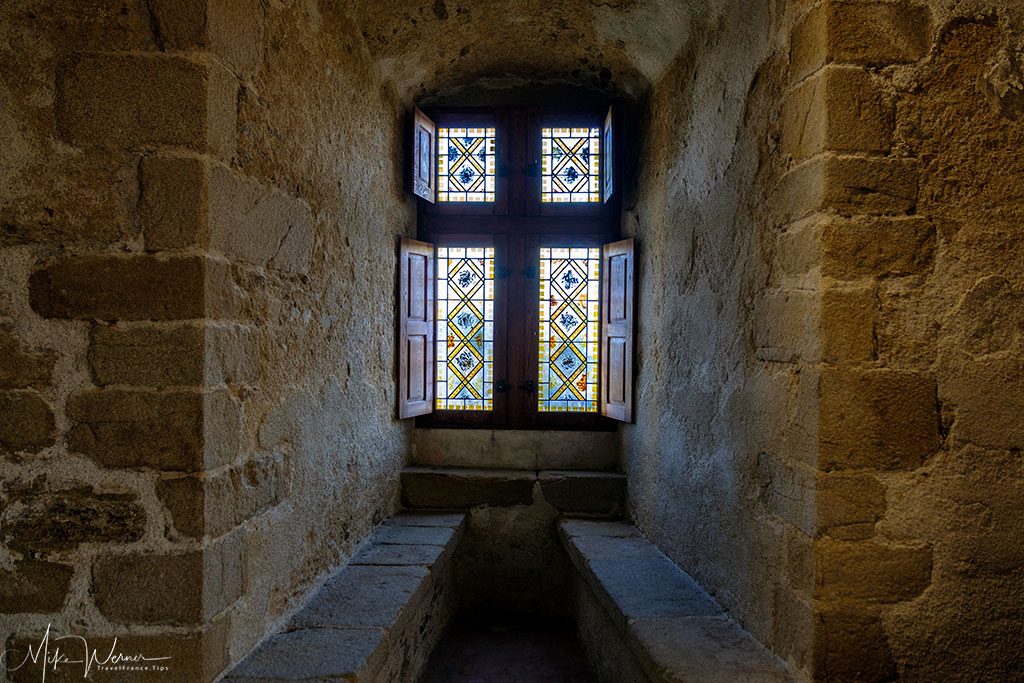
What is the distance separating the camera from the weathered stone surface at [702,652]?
175 cm

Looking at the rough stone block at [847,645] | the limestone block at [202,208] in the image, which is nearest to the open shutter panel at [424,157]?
the limestone block at [202,208]

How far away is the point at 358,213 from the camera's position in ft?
9.18

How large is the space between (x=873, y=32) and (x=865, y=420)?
0.96 metres

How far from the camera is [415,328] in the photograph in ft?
11.5

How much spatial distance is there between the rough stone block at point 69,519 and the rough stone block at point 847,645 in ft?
5.52

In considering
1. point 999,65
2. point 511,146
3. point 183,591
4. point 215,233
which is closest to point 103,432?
point 183,591

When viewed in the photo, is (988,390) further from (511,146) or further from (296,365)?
(511,146)

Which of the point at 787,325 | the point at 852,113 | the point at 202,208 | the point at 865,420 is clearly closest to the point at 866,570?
the point at 865,420

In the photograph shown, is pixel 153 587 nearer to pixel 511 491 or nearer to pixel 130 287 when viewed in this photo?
pixel 130 287

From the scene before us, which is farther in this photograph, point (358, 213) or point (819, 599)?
point (358, 213)

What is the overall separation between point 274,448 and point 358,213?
46.7 inches

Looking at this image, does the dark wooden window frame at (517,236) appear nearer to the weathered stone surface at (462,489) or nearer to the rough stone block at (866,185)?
the weathered stone surface at (462,489)

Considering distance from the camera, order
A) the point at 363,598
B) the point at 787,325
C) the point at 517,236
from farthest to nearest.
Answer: the point at 517,236 < the point at 363,598 < the point at 787,325

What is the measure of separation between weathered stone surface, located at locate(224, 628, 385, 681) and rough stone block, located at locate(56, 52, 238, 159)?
4.50 feet
